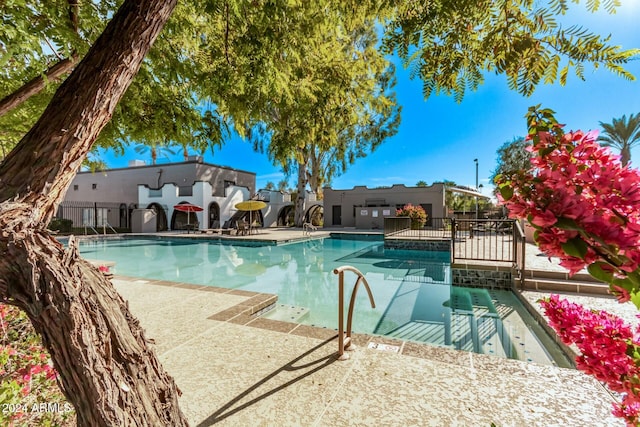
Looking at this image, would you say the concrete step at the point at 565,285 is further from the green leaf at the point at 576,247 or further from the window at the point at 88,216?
the window at the point at 88,216

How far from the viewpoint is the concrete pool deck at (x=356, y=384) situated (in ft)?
6.40

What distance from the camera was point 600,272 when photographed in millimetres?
860

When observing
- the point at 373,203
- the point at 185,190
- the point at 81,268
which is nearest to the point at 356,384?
the point at 81,268

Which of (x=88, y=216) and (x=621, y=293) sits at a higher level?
(x=88, y=216)

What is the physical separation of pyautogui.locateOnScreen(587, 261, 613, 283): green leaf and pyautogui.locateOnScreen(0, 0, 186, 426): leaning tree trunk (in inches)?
66.0

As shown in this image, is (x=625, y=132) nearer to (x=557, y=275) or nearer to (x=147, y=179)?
(x=557, y=275)

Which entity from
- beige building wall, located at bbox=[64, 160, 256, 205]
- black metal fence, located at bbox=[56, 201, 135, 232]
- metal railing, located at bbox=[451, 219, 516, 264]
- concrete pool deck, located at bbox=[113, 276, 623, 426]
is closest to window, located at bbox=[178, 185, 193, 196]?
beige building wall, located at bbox=[64, 160, 256, 205]

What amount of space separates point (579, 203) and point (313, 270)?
8658 mm

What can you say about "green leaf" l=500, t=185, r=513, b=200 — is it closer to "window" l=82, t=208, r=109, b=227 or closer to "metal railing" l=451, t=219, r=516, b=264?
"metal railing" l=451, t=219, r=516, b=264

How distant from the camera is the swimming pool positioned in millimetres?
4160

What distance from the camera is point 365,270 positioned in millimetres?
8992

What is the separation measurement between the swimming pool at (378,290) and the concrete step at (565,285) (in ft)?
1.70

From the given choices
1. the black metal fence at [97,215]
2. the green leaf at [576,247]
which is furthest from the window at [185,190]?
the green leaf at [576,247]

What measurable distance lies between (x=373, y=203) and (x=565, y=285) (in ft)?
63.2
